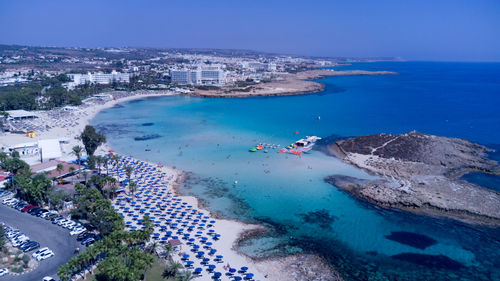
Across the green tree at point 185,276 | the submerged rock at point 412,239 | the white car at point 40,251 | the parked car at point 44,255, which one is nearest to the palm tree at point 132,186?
the white car at point 40,251

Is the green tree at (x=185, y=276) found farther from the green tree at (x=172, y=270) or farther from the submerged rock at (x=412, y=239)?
the submerged rock at (x=412, y=239)

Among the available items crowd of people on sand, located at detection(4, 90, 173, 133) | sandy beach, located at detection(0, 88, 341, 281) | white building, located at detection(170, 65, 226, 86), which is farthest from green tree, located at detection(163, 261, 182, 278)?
white building, located at detection(170, 65, 226, 86)

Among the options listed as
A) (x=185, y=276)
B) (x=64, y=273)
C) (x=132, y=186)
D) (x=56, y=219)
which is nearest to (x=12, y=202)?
(x=56, y=219)

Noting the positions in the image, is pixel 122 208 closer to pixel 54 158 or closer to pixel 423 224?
pixel 54 158

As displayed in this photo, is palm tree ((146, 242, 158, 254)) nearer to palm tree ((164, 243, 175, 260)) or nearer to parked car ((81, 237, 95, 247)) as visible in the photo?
palm tree ((164, 243, 175, 260))

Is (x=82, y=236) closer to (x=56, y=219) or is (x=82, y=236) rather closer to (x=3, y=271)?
(x=56, y=219)

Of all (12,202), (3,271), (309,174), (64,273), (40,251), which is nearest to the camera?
(64,273)

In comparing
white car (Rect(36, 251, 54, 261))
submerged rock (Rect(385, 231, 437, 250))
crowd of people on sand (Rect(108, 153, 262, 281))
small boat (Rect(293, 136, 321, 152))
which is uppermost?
small boat (Rect(293, 136, 321, 152))

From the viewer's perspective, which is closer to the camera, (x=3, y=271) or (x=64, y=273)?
(x=64, y=273)
